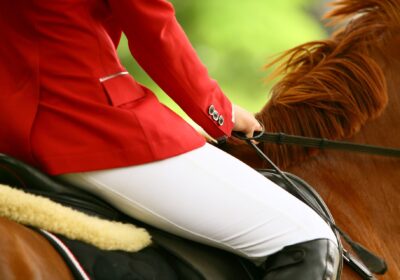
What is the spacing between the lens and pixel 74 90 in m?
1.91

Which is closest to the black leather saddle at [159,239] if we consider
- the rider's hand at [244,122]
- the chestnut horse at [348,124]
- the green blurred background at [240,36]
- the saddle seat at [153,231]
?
the saddle seat at [153,231]

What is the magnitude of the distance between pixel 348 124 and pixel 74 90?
41.2 inches

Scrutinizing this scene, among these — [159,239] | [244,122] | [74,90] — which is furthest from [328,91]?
[74,90]

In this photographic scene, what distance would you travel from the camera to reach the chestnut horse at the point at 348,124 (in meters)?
2.56

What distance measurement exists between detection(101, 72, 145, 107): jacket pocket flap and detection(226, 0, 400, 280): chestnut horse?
2.05ft

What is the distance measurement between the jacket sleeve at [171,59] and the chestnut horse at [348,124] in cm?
45

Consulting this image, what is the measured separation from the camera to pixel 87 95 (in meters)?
1.91

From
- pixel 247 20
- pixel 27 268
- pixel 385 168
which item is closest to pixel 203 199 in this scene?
pixel 27 268

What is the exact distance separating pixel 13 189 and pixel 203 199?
1.44 feet

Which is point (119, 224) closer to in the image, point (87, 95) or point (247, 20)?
point (87, 95)

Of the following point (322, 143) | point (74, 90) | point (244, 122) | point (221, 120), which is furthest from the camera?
point (322, 143)

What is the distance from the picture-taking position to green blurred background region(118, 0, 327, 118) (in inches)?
284

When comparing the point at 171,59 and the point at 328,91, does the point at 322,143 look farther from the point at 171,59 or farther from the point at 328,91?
the point at 171,59

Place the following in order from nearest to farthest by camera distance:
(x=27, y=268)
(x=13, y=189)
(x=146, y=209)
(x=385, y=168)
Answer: (x=27, y=268) < (x=13, y=189) < (x=146, y=209) < (x=385, y=168)
